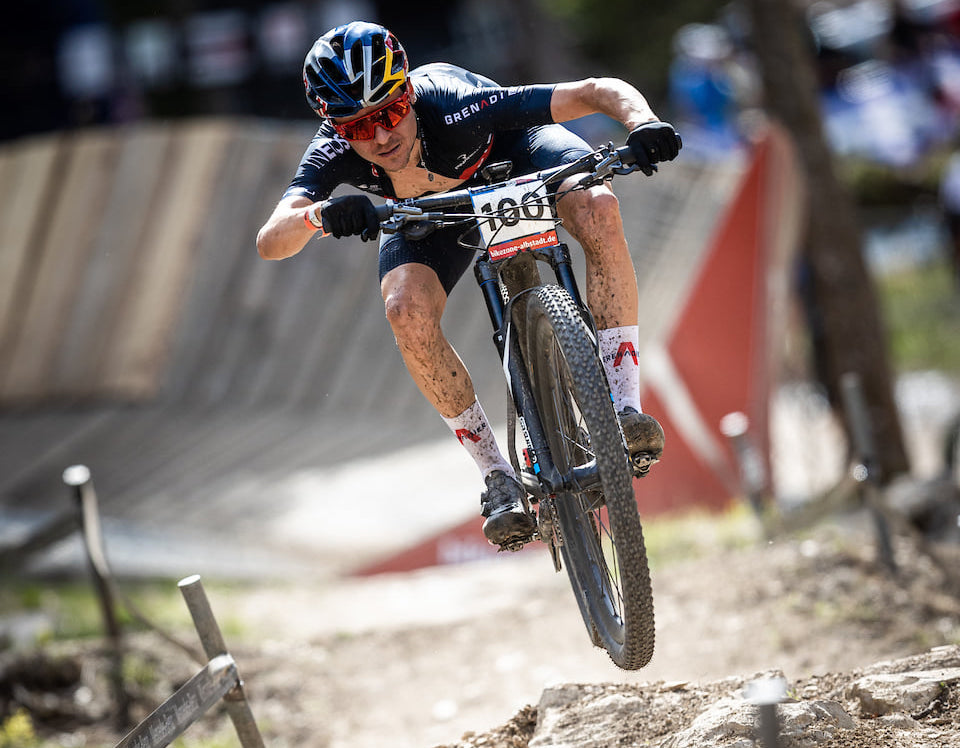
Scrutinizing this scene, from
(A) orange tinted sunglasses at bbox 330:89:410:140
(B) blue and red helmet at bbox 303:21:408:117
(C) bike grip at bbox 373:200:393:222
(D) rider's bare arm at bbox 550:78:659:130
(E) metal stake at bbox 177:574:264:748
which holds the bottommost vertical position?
(E) metal stake at bbox 177:574:264:748

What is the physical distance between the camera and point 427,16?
21641mm

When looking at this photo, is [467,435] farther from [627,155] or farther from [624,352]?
[627,155]

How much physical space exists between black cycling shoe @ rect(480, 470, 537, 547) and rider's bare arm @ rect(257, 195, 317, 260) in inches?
43.5

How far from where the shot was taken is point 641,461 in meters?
3.83

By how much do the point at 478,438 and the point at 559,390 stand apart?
1.29 feet

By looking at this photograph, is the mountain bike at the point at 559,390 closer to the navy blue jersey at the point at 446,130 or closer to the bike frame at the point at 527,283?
the bike frame at the point at 527,283

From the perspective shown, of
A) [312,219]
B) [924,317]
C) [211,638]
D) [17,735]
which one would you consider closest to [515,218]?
[312,219]

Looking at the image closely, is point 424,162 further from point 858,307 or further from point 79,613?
point 858,307

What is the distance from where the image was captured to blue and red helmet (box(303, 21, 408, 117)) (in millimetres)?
3809

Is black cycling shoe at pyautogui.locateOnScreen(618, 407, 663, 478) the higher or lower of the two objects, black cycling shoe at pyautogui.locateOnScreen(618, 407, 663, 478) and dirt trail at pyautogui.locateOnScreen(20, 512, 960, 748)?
the higher

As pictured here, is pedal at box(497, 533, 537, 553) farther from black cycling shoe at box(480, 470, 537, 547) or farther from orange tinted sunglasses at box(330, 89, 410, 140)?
orange tinted sunglasses at box(330, 89, 410, 140)

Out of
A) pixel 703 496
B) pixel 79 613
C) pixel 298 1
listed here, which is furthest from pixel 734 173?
pixel 298 1

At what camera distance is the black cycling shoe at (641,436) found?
3.75 metres

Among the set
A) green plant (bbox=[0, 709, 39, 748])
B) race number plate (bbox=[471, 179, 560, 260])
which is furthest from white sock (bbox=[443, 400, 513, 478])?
green plant (bbox=[0, 709, 39, 748])
